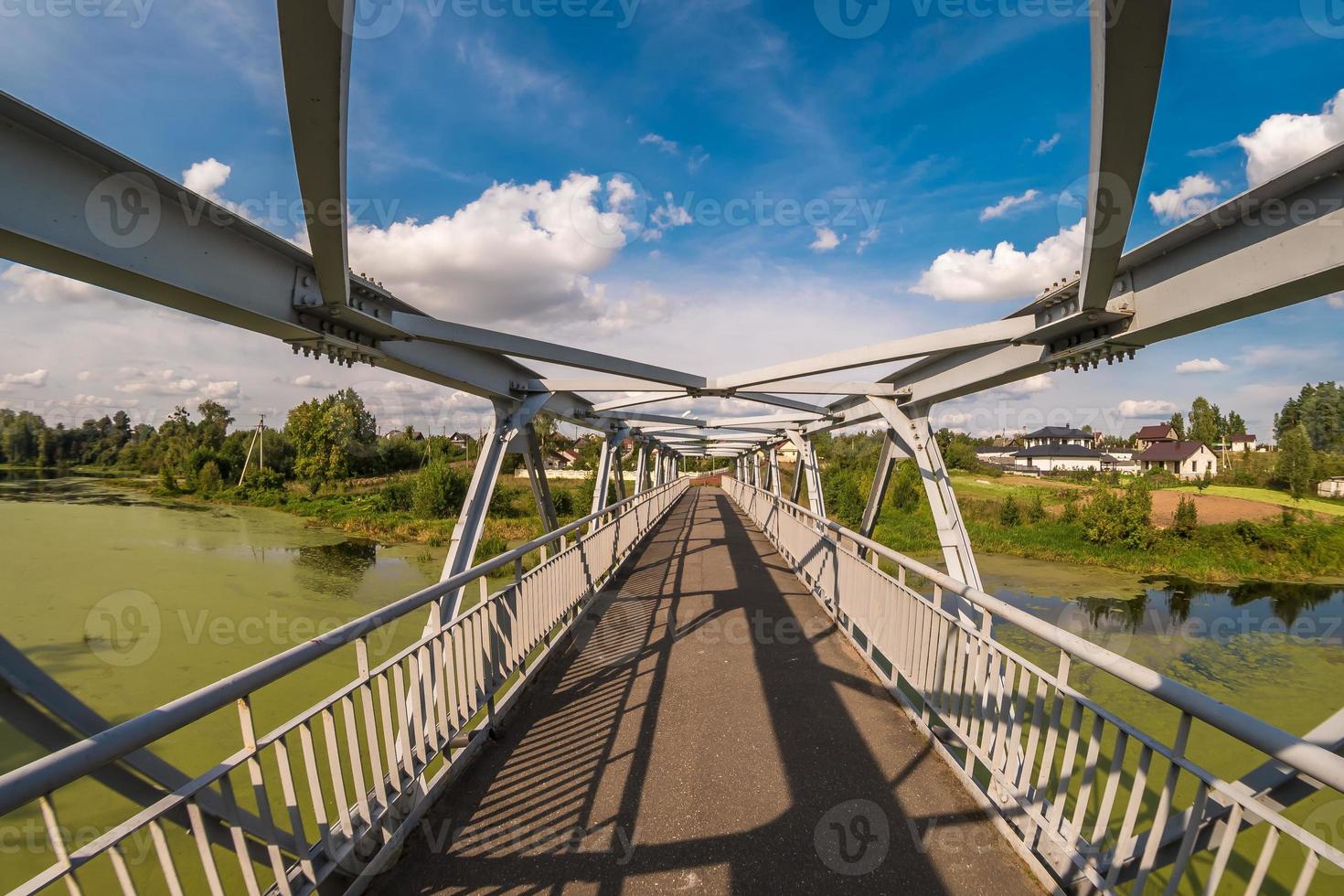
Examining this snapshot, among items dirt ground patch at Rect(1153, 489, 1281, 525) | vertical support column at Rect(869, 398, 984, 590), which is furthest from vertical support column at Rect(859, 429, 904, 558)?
dirt ground patch at Rect(1153, 489, 1281, 525)

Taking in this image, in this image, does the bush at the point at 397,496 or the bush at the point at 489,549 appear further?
the bush at the point at 397,496

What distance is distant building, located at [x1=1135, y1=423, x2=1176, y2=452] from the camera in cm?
6894

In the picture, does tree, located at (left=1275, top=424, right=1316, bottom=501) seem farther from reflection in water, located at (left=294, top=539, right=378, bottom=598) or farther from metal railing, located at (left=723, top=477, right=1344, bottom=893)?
reflection in water, located at (left=294, top=539, right=378, bottom=598)

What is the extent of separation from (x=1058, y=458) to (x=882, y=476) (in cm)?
6984

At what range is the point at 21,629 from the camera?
9.87 metres

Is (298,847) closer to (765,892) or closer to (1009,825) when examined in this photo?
(765,892)

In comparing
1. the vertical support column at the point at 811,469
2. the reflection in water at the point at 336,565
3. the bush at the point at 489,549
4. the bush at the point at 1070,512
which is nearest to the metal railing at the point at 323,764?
the vertical support column at the point at 811,469

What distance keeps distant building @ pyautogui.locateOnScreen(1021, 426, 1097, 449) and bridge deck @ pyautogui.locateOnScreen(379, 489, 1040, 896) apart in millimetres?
84870

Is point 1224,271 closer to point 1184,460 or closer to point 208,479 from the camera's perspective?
point 208,479

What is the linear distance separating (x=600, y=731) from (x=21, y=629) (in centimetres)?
1290

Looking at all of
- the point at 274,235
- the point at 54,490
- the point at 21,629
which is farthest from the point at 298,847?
the point at 54,490

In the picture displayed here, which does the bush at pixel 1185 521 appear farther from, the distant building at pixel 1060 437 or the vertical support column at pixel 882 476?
the distant building at pixel 1060 437

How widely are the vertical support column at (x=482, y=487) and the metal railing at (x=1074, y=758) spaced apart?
3.16 m

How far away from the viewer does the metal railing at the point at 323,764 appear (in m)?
1.25
